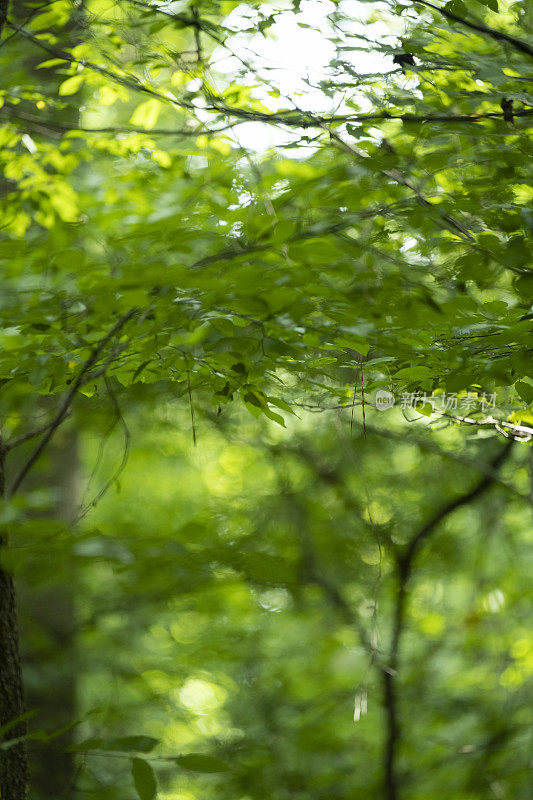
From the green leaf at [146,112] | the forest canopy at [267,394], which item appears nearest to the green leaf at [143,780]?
the forest canopy at [267,394]

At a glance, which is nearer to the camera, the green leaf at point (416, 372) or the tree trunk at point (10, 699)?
the tree trunk at point (10, 699)

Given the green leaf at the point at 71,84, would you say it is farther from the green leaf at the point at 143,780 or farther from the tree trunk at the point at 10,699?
the green leaf at the point at 143,780

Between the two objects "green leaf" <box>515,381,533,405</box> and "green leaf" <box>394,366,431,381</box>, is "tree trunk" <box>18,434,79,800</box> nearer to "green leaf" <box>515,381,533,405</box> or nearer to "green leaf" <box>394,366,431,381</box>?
"green leaf" <box>394,366,431,381</box>

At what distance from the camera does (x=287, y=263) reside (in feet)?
5.01

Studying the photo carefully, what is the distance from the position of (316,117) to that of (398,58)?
279mm

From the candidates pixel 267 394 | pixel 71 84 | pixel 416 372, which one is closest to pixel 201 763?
pixel 416 372

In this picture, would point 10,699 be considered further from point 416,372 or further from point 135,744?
point 416,372

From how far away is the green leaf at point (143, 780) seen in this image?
3.84 ft

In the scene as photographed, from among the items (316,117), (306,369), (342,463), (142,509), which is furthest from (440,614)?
(316,117)

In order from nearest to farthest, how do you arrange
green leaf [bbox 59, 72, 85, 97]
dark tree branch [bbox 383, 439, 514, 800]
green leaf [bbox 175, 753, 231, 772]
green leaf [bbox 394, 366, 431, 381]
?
1. green leaf [bbox 175, 753, 231, 772]
2. green leaf [bbox 394, 366, 431, 381]
3. green leaf [bbox 59, 72, 85, 97]
4. dark tree branch [bbox 383, 439, 514, 800]

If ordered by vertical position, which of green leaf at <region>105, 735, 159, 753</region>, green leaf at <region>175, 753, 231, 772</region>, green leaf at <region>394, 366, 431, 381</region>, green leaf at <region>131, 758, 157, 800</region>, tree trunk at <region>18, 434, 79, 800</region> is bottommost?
tree trunk at <region>18, 434, 79, 800</region>

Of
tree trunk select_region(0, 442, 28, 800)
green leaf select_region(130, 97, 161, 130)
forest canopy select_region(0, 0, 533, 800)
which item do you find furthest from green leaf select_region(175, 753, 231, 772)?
green leaf select_region(130, 97, 161, 130)

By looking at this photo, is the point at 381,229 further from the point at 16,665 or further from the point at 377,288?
the point at 16,665

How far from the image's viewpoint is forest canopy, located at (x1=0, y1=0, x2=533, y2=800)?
1508mm
